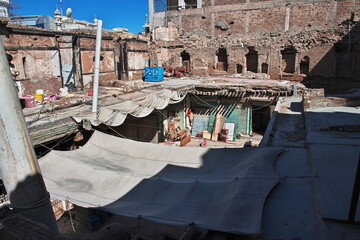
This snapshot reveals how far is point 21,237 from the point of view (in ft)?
6.79

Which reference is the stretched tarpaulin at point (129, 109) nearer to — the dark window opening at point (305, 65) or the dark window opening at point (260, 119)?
the dark window opening at point (260, 119)

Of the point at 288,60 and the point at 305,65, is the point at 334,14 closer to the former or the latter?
the point at 305,65

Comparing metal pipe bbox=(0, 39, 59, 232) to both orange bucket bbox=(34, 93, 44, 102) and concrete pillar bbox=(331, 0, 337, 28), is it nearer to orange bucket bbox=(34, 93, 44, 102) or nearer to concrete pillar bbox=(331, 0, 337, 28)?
orange bucket bbox=(34, 93, 44, 102)

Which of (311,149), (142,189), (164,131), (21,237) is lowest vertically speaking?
(164,131)

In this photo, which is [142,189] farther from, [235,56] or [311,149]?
[235,56]

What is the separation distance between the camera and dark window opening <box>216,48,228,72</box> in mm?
23875

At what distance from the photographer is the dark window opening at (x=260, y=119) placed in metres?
18.3

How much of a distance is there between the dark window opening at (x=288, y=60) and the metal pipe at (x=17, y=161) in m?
21.8

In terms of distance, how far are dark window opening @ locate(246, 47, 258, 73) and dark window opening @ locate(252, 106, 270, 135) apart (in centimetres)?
536

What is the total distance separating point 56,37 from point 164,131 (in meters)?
7.51

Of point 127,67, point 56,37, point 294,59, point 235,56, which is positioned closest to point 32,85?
point 56,37

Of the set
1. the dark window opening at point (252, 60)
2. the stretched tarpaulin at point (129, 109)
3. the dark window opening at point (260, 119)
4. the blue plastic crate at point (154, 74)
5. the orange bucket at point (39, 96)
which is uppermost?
the dark window opening at point (252, 60)

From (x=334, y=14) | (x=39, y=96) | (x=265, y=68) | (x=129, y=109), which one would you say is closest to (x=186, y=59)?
(x=265, y=68)

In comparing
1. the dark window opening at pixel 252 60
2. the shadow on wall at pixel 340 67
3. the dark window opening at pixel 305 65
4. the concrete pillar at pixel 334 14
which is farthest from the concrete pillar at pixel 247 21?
the shadow on wall at pixel 340 67
